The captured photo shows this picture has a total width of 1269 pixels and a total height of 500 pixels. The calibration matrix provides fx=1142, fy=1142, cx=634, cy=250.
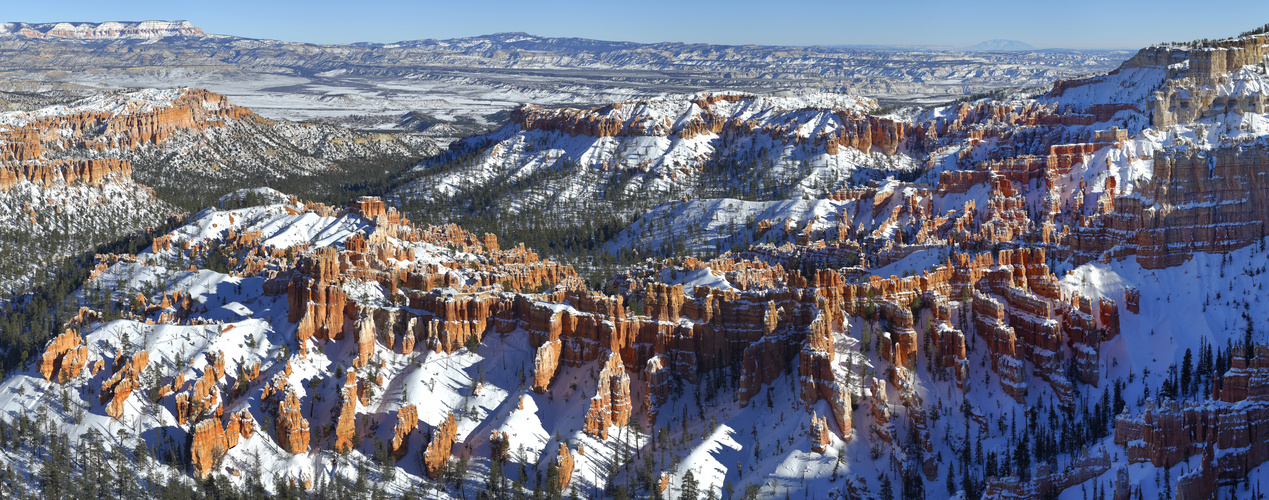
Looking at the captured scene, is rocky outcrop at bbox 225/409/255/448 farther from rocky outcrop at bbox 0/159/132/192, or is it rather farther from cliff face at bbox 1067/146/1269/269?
rocky outcrop at bbox 0/159/132/192

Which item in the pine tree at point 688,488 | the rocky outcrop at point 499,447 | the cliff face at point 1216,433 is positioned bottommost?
the pine tree at point 688,488

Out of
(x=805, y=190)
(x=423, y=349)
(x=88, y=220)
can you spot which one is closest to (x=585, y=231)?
(x=805, y=190)

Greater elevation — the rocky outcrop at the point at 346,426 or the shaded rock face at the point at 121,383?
the shaded rock face at the point at 121,383

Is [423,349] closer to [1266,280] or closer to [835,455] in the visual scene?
[835,455]

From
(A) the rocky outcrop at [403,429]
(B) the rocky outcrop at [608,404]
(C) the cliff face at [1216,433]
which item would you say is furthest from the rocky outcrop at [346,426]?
(C) the cliff face at [1216,433]

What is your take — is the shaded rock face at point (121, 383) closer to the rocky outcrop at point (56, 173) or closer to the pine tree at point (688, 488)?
the pine tree at point (688, 488)

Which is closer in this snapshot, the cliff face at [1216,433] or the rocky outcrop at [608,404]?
the cliff face at [1216,433]

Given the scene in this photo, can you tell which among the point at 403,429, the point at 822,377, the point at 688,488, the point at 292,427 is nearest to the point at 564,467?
the point at 688,488
